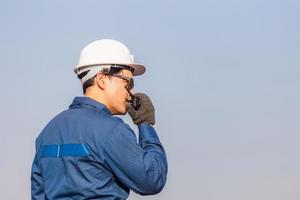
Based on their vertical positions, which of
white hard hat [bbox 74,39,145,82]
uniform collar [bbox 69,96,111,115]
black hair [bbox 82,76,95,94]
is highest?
white hard hat [bbox 74,39,145,82]

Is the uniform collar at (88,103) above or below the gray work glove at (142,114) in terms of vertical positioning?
above

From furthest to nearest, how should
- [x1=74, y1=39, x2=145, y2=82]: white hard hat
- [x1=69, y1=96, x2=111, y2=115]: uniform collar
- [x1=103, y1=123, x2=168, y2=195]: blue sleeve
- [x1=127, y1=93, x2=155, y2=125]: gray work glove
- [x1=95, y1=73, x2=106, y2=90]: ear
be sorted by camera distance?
[x1=127, y1=93, x2=155, y2=125]: gray work glove → [x1=74, y1=39, x2=145, y2=82]: white hard hat → [x1=95, y1=73, x2=106, y2=90]: ear → [x1=69, y1=96, x2=111, y2=115]: uniform collar → [x1=103, y1=123, x2=168, y2=195]: blue sleeve

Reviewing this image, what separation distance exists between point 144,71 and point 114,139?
1.57m

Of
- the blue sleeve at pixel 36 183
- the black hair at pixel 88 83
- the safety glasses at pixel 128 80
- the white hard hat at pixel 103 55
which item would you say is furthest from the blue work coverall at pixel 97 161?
the white hard hat at pixel 103 55

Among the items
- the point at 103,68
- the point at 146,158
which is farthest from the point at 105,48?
the point at 146,158

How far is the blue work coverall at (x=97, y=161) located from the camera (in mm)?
6703

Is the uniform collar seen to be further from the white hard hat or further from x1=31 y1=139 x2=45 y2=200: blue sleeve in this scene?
x1=31 y1=139 x2=45 y2=200: blue sleeve

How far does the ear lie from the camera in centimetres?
732

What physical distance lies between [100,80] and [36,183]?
1352 mm

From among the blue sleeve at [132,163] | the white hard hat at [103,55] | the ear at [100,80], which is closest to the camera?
the blue sleeve at [132,163]

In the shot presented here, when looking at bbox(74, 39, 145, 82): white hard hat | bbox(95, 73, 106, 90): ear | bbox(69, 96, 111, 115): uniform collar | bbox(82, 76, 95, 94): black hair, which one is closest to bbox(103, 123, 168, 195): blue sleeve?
bbox(69, 96, 111, 115): uniform collar

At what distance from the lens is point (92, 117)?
6910 mm

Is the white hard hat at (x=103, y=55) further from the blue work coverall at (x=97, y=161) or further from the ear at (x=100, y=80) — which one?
the blue work coverall at (x=97, y=161)

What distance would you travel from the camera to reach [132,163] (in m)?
6.70
